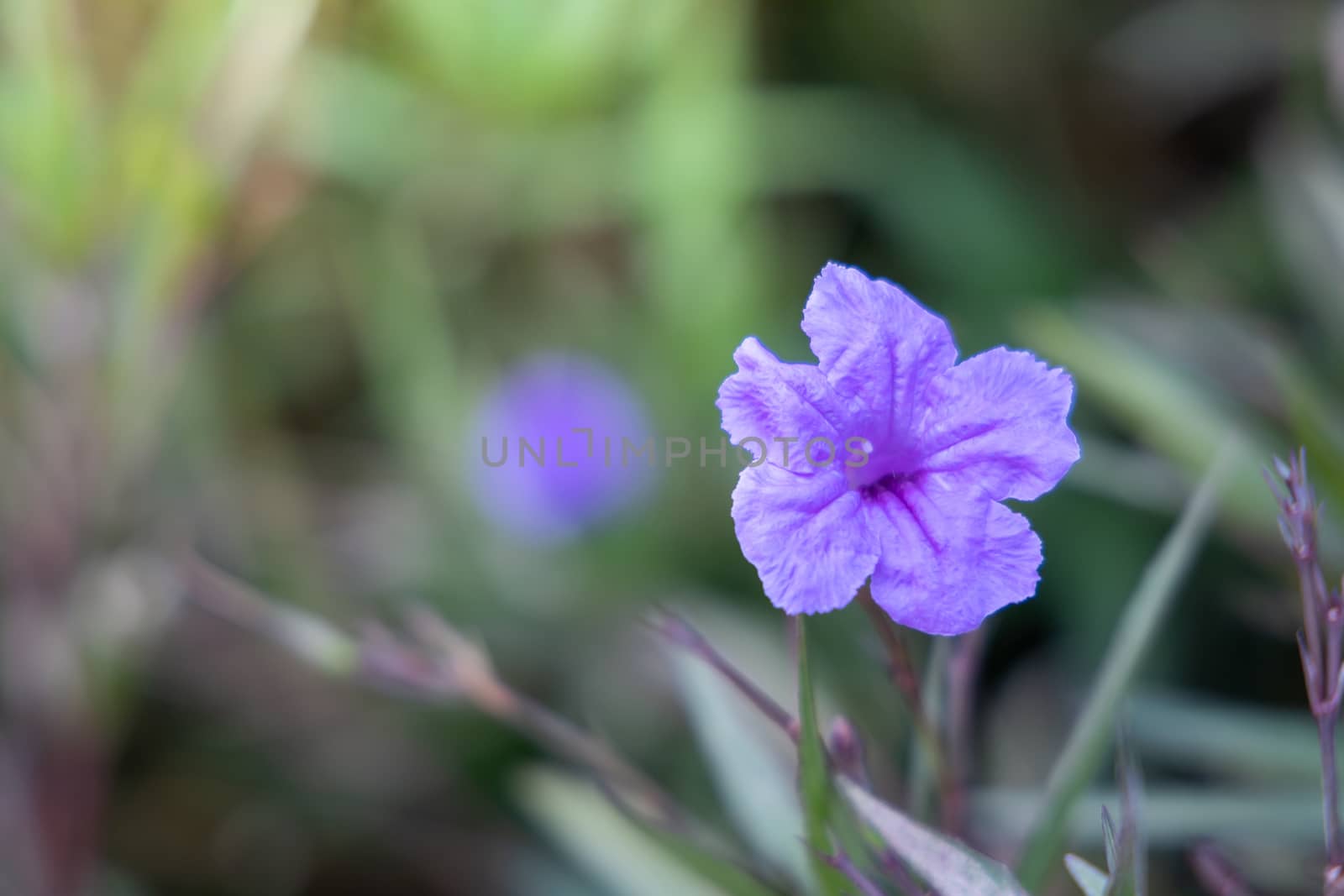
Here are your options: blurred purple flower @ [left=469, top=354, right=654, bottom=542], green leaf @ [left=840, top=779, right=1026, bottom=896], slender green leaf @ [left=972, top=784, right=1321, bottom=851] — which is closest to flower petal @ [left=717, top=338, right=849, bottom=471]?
green leaf @ [left=840, top=779, right=1026, bottom=896]

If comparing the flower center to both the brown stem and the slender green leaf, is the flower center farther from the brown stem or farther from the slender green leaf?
the slender green leaf

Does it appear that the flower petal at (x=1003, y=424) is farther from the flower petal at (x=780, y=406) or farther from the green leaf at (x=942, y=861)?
the green leaf at (x=942, y=861)

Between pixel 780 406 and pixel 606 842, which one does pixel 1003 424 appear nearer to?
pixel 780 406

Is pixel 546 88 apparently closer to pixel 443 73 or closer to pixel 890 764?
pixel 443 73

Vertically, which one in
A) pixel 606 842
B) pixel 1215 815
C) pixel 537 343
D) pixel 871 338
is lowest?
pixel 606 842

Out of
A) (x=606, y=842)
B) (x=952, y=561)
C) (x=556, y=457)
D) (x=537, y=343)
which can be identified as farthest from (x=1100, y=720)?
(x=537, y=343)
